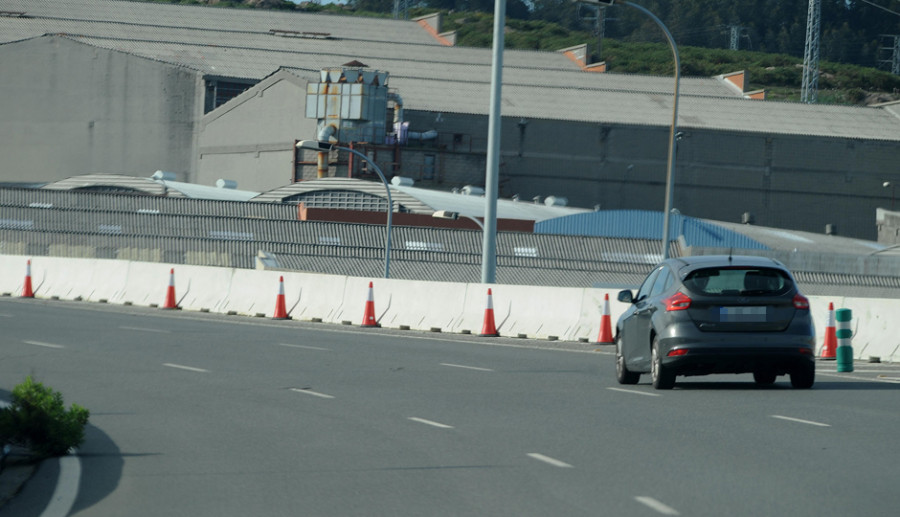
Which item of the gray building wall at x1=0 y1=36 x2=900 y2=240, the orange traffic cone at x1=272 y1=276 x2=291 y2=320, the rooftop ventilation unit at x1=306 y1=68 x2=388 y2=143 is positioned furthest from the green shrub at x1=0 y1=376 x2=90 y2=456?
the gray building wall at x1=0 y1=36 x2=900 y2=240

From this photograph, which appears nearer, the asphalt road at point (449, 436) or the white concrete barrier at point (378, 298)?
the asphalt road at point (449, 436)

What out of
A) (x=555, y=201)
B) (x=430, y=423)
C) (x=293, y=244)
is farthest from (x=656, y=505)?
(x=555, y=201)

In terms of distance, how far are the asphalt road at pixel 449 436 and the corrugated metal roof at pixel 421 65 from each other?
203ft

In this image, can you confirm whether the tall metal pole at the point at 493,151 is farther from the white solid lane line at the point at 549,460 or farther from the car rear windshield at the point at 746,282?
the white solid lane line at the point at 549,460

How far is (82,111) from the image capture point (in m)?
76.6

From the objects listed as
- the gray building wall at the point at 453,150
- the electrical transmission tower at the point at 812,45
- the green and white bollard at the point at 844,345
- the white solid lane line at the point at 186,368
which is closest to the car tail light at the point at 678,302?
the green and white bollard at the point at 844,345

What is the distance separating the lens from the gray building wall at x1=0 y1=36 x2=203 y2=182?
76125 mm

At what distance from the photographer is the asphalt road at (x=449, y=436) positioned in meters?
7.92

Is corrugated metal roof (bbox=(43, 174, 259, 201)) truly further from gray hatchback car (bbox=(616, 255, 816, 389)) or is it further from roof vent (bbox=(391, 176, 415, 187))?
gray hatchback car (bbox=(616, 255, 816, 389))

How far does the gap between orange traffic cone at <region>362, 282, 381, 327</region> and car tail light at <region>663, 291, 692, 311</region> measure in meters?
13.8

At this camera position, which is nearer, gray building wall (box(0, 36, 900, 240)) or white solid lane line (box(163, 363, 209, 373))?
white solid lane line (box(163, 363, 209, 373))

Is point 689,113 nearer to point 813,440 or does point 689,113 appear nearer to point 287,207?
point 287,207

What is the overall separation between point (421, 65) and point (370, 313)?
68357mm

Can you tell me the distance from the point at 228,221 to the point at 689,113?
118 feet
